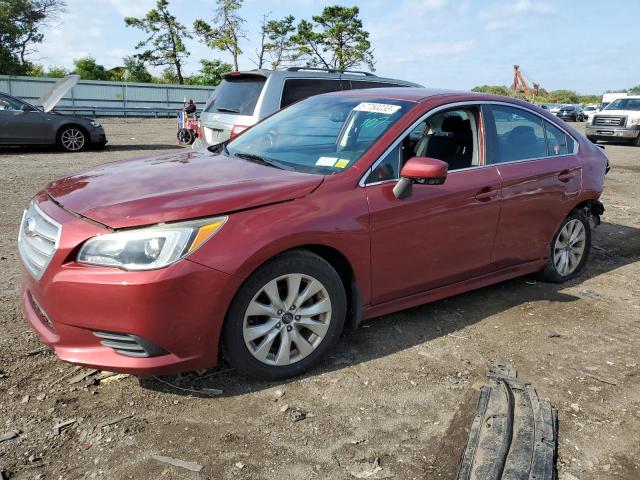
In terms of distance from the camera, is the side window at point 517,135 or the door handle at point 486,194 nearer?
the door handle at point 486,194

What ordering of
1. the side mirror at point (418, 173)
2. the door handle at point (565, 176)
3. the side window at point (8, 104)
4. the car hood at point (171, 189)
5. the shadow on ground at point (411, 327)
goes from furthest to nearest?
the side window at point (8, 104)
the door handle at point (565, 176)
the side mirror at point (418, 173)
the shadow on ground at point (411, 327)
the car hood at point (171, 189)

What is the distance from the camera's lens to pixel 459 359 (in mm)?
3609

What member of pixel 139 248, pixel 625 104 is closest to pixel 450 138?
pixel 139 248

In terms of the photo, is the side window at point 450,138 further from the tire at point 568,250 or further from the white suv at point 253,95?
the white suv at point 253,95

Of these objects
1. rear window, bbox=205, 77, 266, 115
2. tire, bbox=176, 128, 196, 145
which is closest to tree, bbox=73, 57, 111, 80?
tire, bbox=176, 128, 196, 145

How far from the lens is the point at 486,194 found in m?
4.05

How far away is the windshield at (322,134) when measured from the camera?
12.0ft

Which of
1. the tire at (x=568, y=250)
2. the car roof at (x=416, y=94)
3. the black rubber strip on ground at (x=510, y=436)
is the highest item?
the car roof at (x=416, y=94)

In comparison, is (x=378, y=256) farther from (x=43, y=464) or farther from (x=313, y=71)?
(x=313, y=71)

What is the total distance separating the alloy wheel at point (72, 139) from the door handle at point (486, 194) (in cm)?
1244

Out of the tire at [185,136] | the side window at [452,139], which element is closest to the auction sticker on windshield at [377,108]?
the side window at [452,139]

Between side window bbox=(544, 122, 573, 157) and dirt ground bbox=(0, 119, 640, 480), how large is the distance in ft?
4.19

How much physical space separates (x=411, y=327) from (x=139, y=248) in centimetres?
210

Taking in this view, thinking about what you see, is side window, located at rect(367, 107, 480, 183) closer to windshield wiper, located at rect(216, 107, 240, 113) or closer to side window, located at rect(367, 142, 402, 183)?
side window, located at rect(367, 142, 402, 183)
